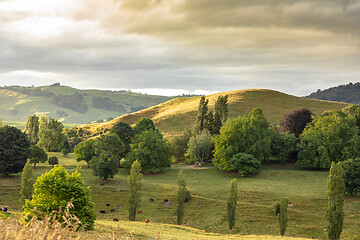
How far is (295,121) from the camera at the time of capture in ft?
370

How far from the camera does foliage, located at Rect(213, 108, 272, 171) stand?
87625 mm

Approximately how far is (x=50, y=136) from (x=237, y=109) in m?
103

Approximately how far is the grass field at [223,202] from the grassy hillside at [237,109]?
221 ft

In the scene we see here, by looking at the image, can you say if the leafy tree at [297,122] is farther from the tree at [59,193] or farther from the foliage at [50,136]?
the foliage at [50,136]

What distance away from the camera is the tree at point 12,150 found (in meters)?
69.2

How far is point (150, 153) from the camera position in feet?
286

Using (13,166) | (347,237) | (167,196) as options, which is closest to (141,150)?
(167,196)

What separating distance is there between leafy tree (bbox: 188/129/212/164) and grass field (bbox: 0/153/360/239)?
14708 mm

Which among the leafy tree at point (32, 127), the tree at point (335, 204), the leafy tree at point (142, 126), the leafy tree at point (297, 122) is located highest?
the leafy tree at point (297, 122)

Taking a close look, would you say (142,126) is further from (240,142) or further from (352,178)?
(352,178)

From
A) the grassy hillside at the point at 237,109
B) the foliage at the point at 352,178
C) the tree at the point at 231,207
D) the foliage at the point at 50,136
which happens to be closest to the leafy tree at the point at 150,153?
the tree at the point at 231,207

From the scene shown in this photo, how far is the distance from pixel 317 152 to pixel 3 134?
305 ft

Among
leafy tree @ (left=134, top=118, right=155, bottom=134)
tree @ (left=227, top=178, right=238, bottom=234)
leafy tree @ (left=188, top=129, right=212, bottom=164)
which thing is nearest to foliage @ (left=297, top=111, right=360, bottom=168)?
leafy tree @ (left=188, top=129, right=212, bottom=164)

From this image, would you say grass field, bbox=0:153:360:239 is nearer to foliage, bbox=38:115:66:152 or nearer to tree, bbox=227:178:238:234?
tree, bbox=227:178:238:234
